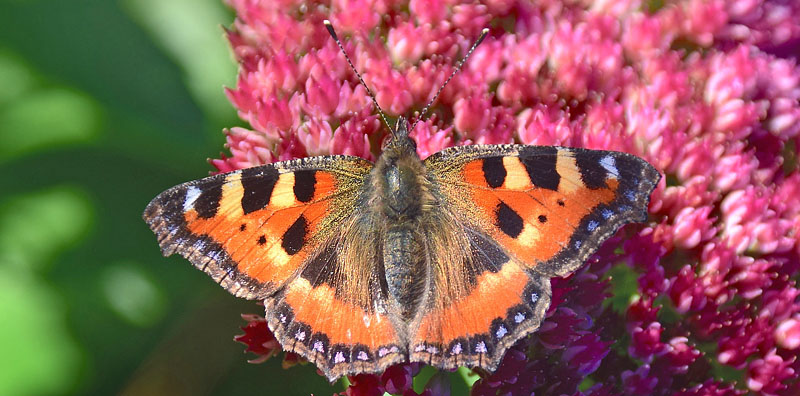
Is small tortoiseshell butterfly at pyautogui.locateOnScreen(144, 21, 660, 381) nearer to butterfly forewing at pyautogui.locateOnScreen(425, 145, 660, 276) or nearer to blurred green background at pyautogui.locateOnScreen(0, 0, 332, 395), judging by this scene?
butterfly forewing at pyautogui.locateOnScreen(425, 145, 660, 276)

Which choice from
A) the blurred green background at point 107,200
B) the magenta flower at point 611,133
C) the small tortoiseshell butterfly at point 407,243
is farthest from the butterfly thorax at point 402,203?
the blurred green background at point 107,200

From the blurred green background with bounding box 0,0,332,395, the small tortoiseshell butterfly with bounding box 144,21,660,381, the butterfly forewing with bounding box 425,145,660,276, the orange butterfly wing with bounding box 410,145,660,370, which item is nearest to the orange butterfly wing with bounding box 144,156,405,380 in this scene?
the small tortoiseshell butterfly with bounding box 144,21,660,381

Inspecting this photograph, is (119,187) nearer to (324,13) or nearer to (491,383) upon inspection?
(324,13)

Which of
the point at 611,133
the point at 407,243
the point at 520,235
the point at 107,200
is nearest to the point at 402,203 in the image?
the point at 407,243

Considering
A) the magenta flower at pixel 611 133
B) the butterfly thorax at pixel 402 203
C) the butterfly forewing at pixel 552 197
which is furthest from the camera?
the magenta flower at pixel 611 133

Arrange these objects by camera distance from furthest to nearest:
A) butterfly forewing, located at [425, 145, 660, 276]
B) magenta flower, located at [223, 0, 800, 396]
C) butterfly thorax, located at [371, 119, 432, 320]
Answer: magenta flower, located at [223, 0, 800, 396] < butterfly thorax, located at [371, 119, 432, 320] < butterfly forewing, located at [425, 145, 660, 276]

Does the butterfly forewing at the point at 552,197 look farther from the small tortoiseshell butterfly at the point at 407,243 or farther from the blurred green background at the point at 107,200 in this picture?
the blurred green background at the point at 107,200

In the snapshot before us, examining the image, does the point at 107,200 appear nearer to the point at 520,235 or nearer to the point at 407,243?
the point at 407,243
